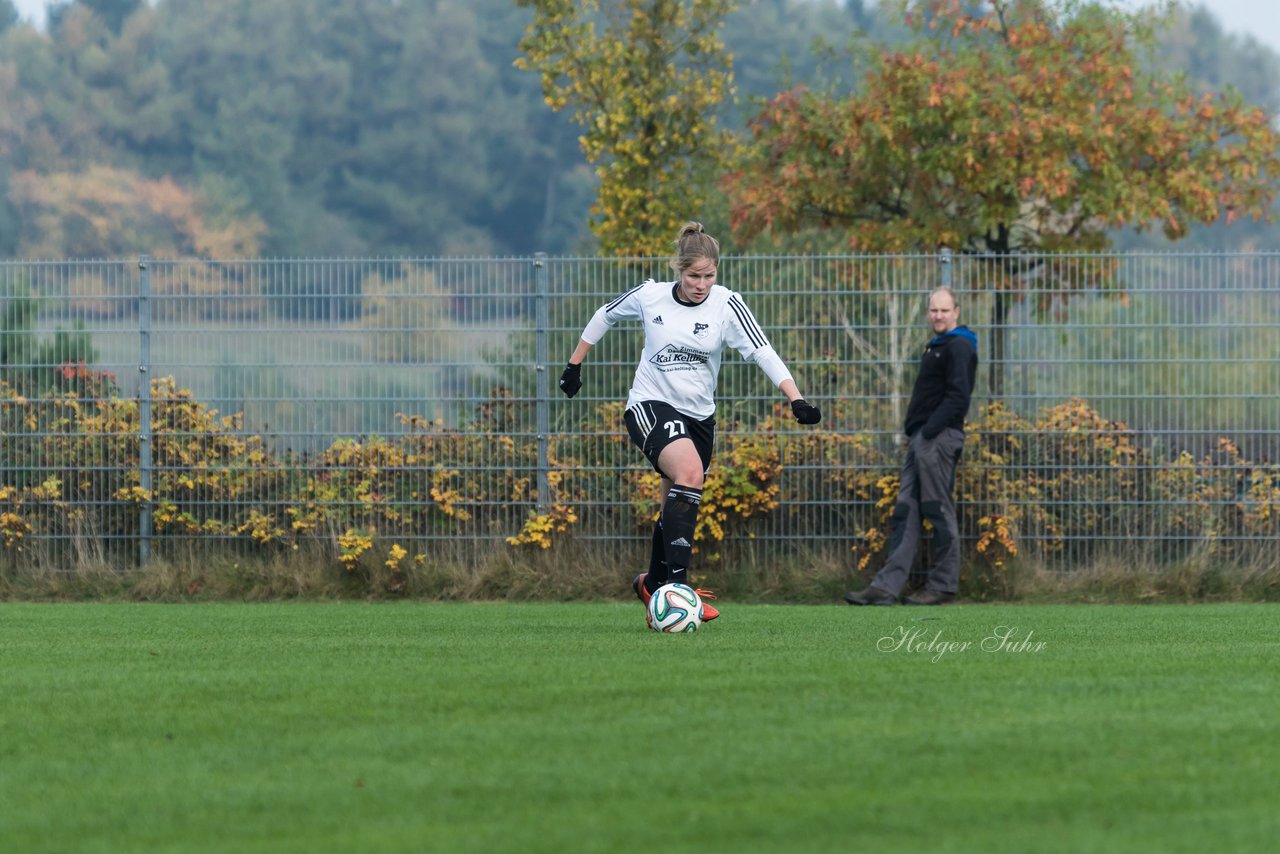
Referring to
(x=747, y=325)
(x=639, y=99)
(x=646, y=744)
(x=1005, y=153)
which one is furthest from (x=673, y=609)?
(x=639, y=99)

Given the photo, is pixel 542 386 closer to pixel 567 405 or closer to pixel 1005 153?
pixel 567 405

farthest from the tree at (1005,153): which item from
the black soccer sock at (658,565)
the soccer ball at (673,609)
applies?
the soccer ball at (673,609)

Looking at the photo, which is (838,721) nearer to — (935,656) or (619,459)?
(935,656)

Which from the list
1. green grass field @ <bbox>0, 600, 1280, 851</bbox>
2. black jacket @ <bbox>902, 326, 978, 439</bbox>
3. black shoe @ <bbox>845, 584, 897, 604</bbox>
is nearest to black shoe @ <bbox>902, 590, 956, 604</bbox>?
black shoe @ <bbox>845, 584, 897, 604</bbox>

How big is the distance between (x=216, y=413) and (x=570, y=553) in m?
2.75

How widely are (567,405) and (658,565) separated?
383 centimetres

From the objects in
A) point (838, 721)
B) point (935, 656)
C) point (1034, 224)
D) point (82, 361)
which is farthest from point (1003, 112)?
point (838, 721)

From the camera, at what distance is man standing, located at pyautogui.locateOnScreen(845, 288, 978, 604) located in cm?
1177

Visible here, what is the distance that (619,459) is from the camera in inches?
496

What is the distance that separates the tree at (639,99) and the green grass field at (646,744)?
12794 millimetres

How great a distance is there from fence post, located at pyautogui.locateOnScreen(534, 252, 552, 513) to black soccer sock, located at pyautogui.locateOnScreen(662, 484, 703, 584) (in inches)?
149

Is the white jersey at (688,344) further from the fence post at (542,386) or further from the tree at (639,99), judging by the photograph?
the tree at (639,99)

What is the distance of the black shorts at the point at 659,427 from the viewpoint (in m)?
9.03

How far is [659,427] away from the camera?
905cm
